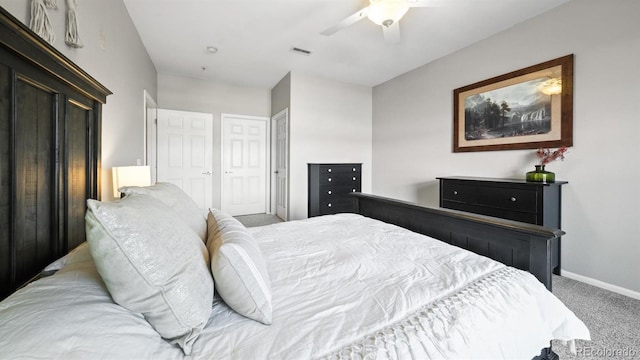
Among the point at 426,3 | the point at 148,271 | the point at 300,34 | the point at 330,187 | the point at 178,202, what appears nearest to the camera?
the point at 148,271

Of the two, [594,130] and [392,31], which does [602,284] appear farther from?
[392,31]

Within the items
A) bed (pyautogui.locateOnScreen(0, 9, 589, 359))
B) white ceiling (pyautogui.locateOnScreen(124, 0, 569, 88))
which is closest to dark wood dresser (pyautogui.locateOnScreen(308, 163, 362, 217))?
white ceiling (pyautogui.locateOnScreen(124, 0, 569, 88))

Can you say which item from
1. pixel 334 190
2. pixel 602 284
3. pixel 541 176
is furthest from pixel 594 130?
pixel 334 190

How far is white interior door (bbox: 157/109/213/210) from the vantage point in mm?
4129

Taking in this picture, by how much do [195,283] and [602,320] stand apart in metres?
2.60

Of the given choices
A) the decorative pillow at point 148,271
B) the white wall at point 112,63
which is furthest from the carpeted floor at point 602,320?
the white wall at point 112,63

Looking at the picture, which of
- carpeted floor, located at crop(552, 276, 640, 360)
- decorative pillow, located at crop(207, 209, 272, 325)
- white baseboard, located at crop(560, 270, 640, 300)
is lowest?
carpeted floor, located at crop(552, 276, 640, 360)

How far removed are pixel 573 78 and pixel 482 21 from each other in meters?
1.04

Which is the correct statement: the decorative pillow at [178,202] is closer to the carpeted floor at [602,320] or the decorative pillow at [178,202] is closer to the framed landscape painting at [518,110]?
the carpeted floor at [602,320]

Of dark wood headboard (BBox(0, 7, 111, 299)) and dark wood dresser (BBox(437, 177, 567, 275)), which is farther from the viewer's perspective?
dark wood dresser (BBox(437, 177, 567, 275))

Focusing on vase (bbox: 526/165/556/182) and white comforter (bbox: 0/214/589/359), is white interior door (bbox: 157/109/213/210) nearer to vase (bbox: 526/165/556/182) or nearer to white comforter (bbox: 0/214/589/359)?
white comforter (bbox: 0/214/589/359)

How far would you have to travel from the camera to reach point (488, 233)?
1.42 m

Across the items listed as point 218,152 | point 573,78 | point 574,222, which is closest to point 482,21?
point 573,78

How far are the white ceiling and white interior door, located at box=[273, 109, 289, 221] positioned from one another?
32.3 inches
